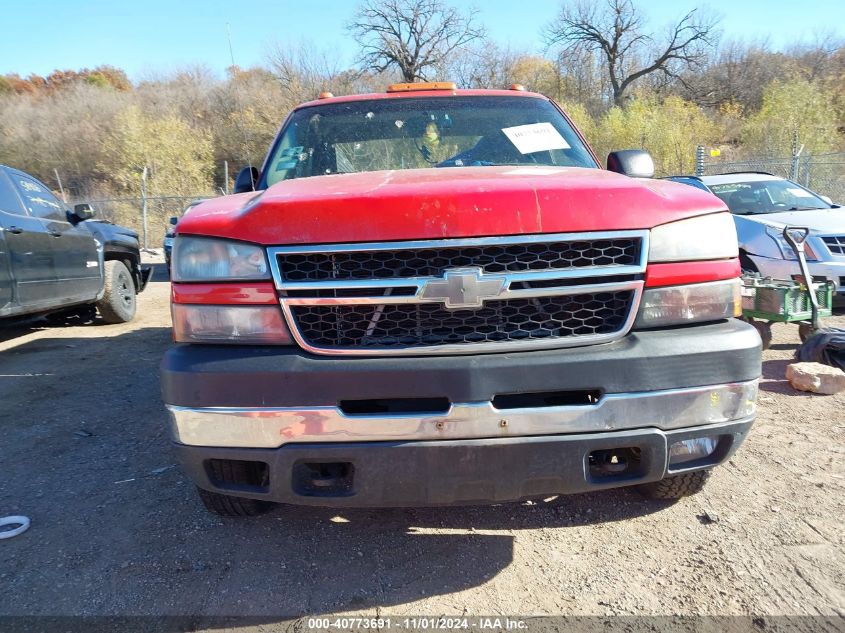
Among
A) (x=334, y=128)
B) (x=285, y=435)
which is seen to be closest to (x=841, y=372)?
(x=334, y=128)

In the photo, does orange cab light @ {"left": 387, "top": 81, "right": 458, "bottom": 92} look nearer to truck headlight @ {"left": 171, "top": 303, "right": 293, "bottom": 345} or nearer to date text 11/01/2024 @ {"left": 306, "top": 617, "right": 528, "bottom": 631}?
truck headlight @ {"left": 171, "top": 303, "right": 293, "bottom": 345}

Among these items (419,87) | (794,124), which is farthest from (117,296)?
(794,124)

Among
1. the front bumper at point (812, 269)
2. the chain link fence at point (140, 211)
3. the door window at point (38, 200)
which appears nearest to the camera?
the door window at point (38, 200)

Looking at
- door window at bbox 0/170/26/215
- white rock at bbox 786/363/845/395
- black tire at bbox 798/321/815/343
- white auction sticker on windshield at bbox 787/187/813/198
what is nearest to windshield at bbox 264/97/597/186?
white rock at bbox 786/363/845/395

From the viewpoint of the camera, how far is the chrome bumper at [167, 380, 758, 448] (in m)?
1.84

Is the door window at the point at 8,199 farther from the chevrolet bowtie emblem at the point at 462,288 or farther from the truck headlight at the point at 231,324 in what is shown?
the chevrolet bowtie emblem at the point at 462,288

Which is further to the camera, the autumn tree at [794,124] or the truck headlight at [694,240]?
the autumn tree at [794,124]

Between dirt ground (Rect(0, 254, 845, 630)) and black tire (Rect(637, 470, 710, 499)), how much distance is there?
0.23 feet

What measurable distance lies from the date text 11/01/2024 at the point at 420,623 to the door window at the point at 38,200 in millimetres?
5703

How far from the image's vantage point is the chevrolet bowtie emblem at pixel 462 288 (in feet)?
6.07

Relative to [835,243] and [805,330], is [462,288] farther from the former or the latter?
[835,243]

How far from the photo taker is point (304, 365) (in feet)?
6.11

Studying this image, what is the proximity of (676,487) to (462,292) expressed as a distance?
149 centimetres

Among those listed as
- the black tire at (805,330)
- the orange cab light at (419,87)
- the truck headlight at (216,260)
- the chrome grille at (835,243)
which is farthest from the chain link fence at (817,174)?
the truck headlight at (216,260)
